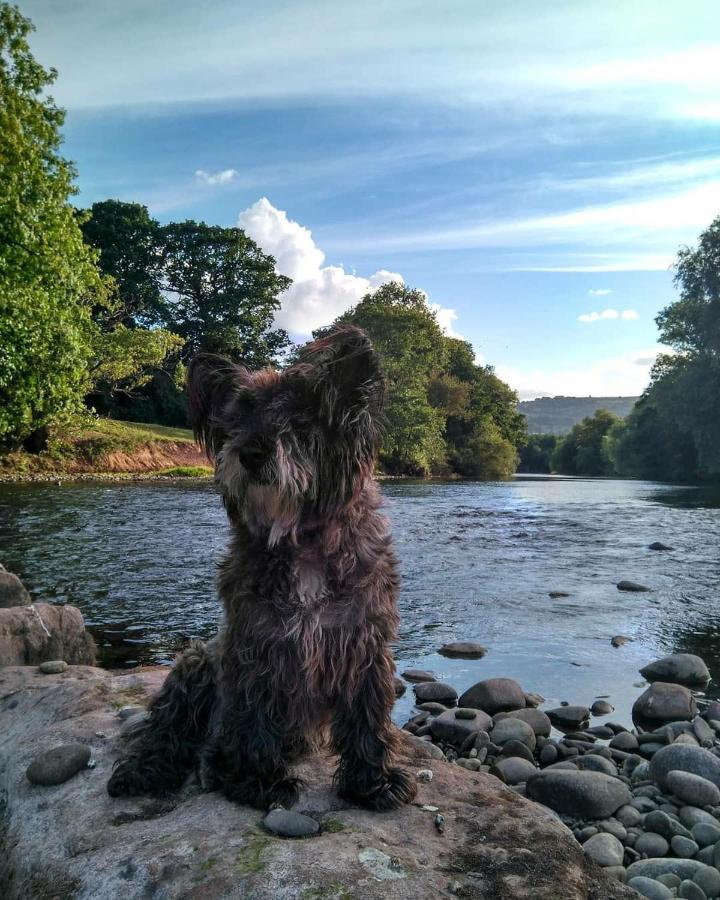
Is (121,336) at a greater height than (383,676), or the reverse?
(121,336)

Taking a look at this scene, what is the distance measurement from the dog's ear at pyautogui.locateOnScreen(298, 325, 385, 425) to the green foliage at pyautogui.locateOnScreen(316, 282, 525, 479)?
39425 millimetres

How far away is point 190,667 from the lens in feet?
12.8

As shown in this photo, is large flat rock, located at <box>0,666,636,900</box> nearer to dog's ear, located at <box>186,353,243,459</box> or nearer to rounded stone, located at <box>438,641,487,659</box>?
dog's ear, located at <box>186,353,243,459</box>

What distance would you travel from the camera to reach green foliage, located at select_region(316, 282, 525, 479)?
57.0 metres

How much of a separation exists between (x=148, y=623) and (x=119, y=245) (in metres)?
54.6

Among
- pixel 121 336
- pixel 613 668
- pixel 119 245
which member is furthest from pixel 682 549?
pixel 119 245

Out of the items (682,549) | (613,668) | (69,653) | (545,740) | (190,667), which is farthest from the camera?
(682,549)

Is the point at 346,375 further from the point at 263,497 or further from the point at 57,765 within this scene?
the point at 57,765

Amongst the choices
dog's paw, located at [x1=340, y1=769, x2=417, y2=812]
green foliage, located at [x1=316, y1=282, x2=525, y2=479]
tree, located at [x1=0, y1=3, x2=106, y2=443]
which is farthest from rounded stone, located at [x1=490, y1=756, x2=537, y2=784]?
green foliage, located at [x1=316, y1=282, x2=525, y2=479]

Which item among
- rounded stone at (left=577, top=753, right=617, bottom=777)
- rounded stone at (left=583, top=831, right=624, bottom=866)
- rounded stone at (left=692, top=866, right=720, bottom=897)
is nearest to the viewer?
rounded stone at (left=692, top=866, right=720, bottom=897)

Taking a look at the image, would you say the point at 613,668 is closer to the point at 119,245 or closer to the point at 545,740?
the point at 545,740

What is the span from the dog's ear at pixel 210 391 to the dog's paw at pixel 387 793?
1.79m

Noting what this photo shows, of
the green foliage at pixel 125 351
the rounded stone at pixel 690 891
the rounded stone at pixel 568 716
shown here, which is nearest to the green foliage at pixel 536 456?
the green foliage at pixel 125 351

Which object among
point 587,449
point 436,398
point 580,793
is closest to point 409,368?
point 436,398
